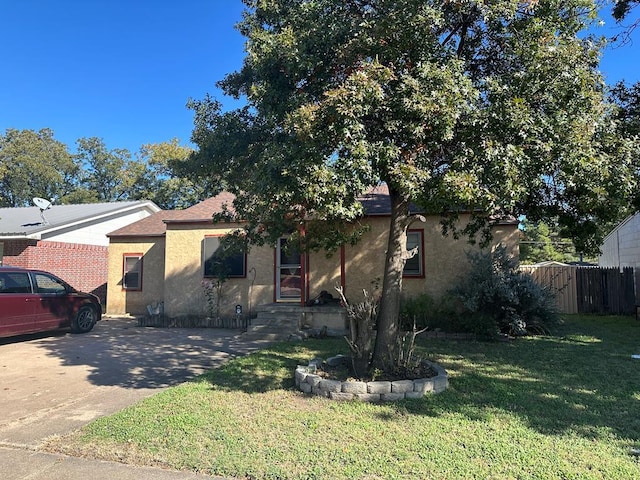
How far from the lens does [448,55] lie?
19.4 feet

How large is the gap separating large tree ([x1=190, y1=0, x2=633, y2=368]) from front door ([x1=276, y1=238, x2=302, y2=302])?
21.4ft

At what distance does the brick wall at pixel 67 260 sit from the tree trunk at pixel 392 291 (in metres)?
14.6

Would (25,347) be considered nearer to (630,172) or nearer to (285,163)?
(285,163)

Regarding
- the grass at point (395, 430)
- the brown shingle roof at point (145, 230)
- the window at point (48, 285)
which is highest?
the brown shingle roof at point (145, 230)

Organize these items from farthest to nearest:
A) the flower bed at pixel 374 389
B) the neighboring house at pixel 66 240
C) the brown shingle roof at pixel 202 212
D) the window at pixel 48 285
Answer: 1. the neighboring house at pixel 66 240
2. the brown shingle roof at pixel 202 212
3. the window at pixel 48 285
4. the flower bed at pixel 374 389

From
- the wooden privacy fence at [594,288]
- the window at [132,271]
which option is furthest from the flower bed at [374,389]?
the window at [132,271]

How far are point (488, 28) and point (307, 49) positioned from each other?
251 cm

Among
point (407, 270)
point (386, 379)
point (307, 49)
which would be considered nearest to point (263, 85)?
point (307, 49)

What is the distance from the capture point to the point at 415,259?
40.9ft

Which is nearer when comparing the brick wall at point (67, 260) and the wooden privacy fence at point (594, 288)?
the wooden privacy fence at point (594, 288)

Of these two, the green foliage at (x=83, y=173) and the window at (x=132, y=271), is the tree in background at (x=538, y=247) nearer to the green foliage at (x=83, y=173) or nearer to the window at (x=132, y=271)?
the green foliage at (x=83, y=173)

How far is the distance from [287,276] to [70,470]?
9.52 metres

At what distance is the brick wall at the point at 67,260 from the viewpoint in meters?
16.4

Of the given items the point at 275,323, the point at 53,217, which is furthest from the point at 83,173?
the point at 275,323
